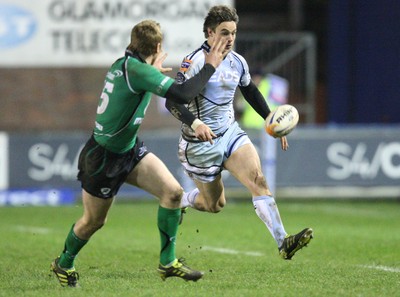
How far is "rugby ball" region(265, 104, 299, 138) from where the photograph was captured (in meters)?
8.92

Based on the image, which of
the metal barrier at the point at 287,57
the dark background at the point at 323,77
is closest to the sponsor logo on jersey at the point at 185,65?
the dark background at the point at 323,77

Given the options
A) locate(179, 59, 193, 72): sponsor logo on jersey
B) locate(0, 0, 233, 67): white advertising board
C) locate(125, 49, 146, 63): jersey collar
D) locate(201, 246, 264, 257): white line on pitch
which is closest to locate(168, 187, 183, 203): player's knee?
locate(125, 49, 146, 63): jersey collar

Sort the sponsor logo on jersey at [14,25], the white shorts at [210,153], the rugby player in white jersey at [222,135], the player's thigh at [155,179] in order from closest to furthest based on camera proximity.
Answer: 1. the player's thigh at [155,179]
2. the rugby player in white jersey at [222,135]
3. the white shorts at [210,153]
4. the sponsor logo on jersey at [14,25]

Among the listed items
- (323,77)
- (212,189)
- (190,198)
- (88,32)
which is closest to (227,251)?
(190,198)

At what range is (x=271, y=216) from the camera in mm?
8891

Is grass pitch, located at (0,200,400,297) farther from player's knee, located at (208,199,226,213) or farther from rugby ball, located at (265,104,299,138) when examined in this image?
rugby ball, located at (265,104,299,138)

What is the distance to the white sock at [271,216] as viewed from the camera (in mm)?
8844

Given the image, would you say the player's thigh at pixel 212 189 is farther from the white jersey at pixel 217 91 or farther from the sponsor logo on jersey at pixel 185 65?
the sponsor logo on jersey at pixel 185 65

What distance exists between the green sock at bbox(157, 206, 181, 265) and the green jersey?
2.08 ft

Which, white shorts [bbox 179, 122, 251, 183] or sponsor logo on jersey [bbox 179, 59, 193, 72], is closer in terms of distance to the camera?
sponsor logo on jersey [bbox 179, 59, 193, 72]

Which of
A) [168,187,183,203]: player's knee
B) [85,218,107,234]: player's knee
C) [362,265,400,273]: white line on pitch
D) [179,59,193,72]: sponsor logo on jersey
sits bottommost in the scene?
[362,265,400,273]: white line on pitch

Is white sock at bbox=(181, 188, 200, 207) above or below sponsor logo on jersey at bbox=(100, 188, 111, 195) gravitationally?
below

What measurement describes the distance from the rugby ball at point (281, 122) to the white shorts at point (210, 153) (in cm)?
46

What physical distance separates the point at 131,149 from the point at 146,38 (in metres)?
0.94
